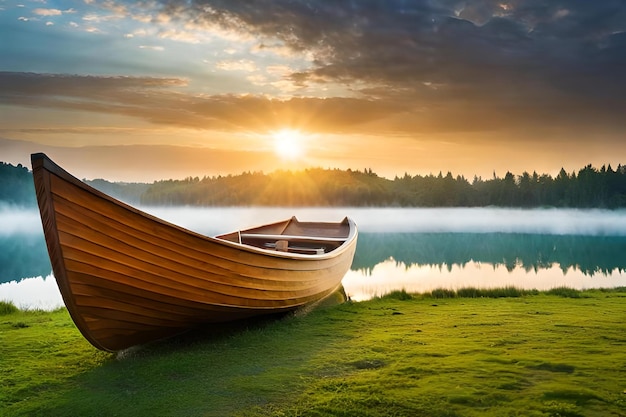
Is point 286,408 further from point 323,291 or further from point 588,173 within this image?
point 588,173

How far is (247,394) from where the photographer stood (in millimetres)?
4445

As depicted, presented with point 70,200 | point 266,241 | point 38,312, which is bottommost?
point 38,312

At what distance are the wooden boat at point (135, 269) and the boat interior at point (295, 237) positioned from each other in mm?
3806

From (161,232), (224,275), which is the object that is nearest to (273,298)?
(224,275)

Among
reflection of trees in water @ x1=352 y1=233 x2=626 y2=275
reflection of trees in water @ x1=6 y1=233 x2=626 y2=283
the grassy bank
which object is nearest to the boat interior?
the grassy bank

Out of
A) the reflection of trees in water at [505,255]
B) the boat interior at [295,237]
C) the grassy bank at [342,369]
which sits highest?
the boat interior at [295,237]

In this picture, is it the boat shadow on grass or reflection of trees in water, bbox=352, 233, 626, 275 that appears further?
reflection of trees in water, bbox=352, 233, 626, 275

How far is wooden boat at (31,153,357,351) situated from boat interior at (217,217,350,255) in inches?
150

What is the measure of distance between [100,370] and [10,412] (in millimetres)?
1158

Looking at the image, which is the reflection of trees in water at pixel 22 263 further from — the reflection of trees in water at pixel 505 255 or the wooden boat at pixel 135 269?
the wooden boat at pixel 135 269

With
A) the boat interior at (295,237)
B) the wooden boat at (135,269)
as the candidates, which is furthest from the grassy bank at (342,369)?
the boat interior at (295,237)

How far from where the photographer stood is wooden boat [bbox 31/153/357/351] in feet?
15.5

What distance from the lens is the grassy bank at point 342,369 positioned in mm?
4102

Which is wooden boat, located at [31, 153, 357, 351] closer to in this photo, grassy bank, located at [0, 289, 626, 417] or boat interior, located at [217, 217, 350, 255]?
grassy bank, located at [0, 289, 626, 417]
